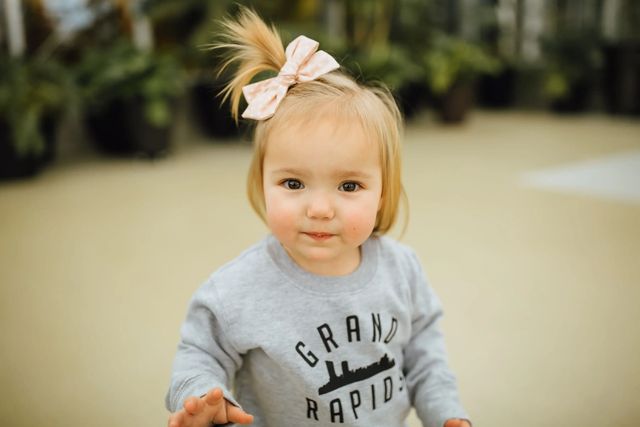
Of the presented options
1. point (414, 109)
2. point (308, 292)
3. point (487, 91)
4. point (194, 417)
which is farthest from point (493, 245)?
point (487, 91)

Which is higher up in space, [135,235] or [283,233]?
[283,233]

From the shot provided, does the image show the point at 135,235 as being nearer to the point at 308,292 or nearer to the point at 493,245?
the point at 493,245

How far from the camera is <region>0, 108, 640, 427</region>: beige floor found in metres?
1.87

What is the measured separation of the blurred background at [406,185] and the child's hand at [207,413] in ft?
2.54

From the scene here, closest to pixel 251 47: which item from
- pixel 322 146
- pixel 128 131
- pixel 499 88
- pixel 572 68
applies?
pixel 322 146

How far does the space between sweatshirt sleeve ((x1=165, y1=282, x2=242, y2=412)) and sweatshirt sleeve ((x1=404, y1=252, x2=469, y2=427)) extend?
0.38 m

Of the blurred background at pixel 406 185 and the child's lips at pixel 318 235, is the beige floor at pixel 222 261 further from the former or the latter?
the child's lips at pixel 318 235

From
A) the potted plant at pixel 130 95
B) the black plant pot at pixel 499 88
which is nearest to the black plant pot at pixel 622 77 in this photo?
the black plant pot at pixel 499 88

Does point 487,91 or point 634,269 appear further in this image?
point 487,91

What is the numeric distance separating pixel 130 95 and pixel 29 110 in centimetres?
87

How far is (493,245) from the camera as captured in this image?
308 cm

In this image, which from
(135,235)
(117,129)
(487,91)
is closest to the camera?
(135,235)

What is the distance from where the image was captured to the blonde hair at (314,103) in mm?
1134

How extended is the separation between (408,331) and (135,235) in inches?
91.0
